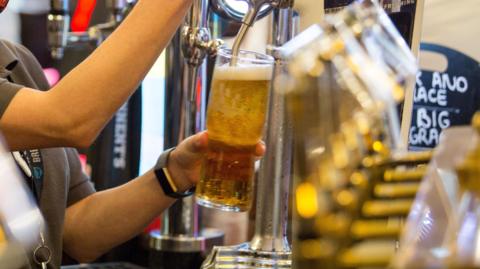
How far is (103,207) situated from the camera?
1491mm

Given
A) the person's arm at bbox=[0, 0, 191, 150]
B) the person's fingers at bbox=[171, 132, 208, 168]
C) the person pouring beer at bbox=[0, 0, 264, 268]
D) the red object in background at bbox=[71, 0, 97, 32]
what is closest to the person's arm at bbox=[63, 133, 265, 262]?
the person pouring beer at bbox=[0, 0, 264, 268]

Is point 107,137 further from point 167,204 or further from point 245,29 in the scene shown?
point 245,29

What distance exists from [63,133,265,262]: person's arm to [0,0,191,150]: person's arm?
1.17 feet

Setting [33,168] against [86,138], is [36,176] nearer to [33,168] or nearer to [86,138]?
[33,168]

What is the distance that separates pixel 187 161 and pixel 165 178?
0.34 ft

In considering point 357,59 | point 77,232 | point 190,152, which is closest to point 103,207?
point 77,232

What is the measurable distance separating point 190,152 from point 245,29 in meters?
0.42

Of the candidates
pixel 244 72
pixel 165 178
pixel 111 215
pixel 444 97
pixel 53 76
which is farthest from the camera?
pixel 53 76

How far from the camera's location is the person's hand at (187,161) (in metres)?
1.22

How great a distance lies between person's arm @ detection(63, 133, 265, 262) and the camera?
4.65ft

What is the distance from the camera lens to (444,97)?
101cm

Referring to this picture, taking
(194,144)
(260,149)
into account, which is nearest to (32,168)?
(194,144)

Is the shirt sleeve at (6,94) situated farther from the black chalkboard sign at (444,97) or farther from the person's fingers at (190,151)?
the black chalkboard sign at (444,97)

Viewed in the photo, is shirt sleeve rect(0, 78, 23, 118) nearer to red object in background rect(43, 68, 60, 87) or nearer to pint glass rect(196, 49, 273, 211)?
pint glass rect(196, 49, 273, 211)
